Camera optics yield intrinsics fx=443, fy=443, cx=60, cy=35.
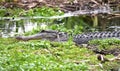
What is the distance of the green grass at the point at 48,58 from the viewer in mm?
8367

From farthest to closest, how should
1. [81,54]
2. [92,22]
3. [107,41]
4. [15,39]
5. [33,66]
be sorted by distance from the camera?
[92,22] < [15,39] < [107,41] < [81,54] < [33,66]

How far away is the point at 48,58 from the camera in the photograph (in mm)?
9664

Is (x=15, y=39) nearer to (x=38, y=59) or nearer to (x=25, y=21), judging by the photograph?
(x=38, y=59)

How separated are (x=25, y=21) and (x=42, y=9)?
168 cm

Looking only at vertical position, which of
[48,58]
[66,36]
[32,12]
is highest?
[48,58]

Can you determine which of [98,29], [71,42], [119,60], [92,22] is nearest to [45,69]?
[119,60]

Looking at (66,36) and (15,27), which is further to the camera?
(15,27)

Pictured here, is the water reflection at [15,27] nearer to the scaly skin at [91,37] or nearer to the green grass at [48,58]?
the scaly skin at [91,37]

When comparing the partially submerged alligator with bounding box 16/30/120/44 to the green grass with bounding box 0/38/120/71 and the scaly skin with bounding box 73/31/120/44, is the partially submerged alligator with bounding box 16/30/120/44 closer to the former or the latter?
the scaly skin with bounding box 73/31/120/44

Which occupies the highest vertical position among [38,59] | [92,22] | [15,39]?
[38,59]

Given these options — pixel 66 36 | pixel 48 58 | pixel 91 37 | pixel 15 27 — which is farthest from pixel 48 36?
pixel 15 27

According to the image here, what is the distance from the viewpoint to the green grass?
8367 millimetres

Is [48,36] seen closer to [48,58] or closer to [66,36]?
[66,36]

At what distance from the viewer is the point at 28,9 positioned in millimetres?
22109
